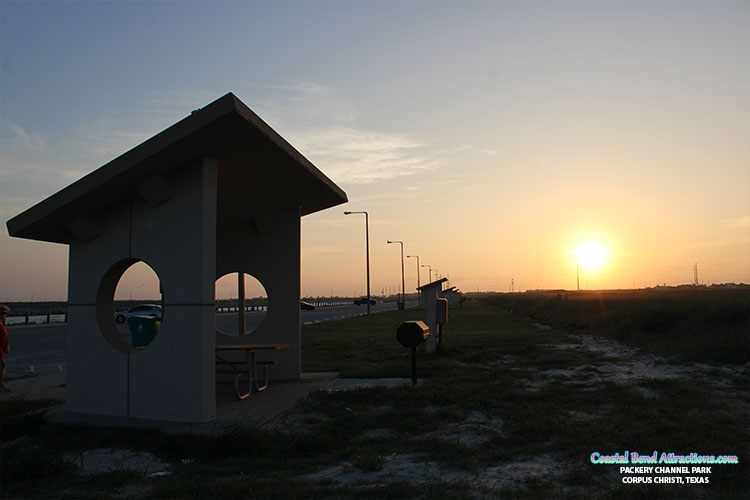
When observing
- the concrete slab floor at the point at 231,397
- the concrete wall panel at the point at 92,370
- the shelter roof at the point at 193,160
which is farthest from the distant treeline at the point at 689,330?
the concrete wall panel at the point at 92,370

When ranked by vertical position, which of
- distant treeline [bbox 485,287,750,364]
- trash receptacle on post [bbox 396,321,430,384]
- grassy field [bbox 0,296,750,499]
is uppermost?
trash receptacle on post [bbox 396,321,430,384]

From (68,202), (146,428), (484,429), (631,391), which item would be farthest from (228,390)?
(631,391)

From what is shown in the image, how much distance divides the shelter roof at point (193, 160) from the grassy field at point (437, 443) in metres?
2.74

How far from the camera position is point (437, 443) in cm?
650

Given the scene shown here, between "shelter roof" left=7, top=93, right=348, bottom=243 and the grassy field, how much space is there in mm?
2739

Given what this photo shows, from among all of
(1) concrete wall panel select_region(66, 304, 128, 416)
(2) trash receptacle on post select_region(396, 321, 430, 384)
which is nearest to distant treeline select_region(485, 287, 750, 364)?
(2) trash receptacle on post select_region(396, 321, 430, 384)

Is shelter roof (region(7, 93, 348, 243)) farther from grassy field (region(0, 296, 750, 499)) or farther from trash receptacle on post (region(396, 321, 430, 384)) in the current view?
trash receptacle on post (region(396, 321, 430, 384))

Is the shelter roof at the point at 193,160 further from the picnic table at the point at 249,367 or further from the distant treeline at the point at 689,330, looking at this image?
the distant treeline at the point at 689,330

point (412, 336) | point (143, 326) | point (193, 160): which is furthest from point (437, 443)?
point (143, 326)

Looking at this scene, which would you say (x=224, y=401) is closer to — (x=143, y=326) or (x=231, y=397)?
(x=231, y=397)

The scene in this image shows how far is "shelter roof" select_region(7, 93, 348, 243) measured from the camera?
7.11 m

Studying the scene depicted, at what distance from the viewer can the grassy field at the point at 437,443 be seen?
5.05m

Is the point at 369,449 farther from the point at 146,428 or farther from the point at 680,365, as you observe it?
the point at 680,365

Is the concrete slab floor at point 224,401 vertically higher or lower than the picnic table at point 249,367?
lower
